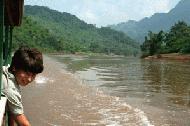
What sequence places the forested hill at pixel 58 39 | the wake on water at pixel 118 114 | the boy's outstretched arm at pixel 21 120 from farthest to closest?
the forested hill at pixel 58 39
the wake on water at pixel 118 114
the boy's outstretched arm at pixel 21 120

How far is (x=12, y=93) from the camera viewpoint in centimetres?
322

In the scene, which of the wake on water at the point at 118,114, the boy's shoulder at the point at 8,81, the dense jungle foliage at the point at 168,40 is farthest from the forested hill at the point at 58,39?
the boy's shoulder at the point at 8,81

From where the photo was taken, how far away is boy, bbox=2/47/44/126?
3.15 meters

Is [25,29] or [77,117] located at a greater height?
[25,29]

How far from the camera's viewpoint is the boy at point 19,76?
10.3 feet

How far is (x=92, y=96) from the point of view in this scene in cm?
1433

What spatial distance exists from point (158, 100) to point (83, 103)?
283 cm

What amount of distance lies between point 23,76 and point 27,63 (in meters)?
0.15

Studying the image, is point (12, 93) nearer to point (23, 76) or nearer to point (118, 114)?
point (23, 76)

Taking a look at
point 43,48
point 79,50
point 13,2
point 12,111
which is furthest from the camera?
point 79,50

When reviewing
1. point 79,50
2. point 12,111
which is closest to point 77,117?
point 12,111

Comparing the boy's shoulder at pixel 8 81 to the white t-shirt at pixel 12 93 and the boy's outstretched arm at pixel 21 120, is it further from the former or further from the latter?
the boy's outstretched arm at pixel 21 120

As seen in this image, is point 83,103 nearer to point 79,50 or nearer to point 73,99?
point 73,99

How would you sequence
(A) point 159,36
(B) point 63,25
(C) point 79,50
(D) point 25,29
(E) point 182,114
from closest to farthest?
1. (E) point 182,114
2. (A) point 159,36
3. (D) point 25,29
4. (C) point 79,50
5. (B) point 63,25
